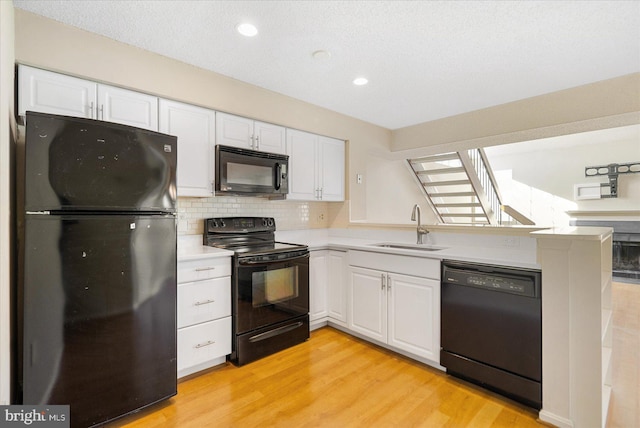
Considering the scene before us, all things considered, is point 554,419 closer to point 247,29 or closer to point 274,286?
point 274,286

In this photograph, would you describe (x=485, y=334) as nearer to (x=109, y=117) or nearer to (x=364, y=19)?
(x=364, y=19)

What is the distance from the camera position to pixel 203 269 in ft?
7.57

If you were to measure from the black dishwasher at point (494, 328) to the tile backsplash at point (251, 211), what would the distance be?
1.87 meters

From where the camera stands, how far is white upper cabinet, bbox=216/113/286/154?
2734mm

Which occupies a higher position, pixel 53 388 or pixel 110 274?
pixel 110 274

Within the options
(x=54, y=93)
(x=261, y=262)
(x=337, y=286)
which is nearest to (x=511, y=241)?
(x=337, y=286)

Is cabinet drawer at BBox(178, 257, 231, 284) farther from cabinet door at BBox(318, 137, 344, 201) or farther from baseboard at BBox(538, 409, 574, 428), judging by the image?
baseboard at BBox(538, 409, 574, 428)

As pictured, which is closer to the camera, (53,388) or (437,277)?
(53,388)

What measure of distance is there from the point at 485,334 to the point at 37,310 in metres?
Result: 2.67

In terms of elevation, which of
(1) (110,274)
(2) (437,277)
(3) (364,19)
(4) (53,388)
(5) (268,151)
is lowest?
(4) (53,388)

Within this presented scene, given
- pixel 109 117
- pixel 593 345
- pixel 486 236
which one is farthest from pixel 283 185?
pixel 593 345

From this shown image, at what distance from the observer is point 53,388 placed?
158 cm

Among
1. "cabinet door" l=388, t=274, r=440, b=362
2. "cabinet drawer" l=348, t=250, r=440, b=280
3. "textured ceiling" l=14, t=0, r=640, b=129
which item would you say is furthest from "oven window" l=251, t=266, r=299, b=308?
"textured ceiling" l=14, t=0, r=640, b=129

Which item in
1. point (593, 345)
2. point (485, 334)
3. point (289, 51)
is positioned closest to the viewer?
point (593, 345)
